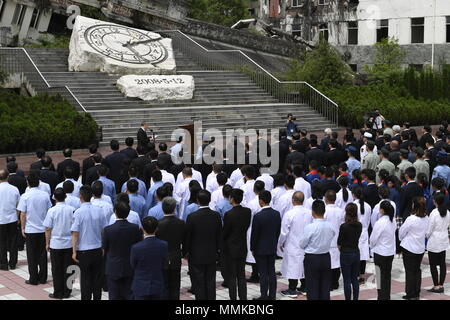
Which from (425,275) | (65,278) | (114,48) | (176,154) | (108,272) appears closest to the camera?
(108,272)

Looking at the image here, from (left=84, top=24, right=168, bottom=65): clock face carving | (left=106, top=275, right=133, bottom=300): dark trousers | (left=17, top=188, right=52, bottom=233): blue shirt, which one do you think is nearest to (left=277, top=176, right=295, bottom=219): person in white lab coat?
(left=106, top=275, right=133, bottom=300): dark trousers

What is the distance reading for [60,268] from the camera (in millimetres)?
10359

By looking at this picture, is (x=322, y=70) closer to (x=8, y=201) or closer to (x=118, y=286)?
(x=8, y=201)

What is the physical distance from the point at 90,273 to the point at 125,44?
20872 millimetres

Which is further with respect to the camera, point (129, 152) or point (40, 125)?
point (40, 125)

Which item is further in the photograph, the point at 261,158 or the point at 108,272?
the point at 261,158

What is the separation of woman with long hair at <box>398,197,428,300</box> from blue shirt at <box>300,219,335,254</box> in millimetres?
1723

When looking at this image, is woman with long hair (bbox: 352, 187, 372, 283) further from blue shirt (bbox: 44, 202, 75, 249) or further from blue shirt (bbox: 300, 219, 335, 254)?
blue shirt (bbox: 44, 202, 75, 249)

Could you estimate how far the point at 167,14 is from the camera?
3703 cm

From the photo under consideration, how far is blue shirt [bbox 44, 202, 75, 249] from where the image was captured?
10109 millimetres

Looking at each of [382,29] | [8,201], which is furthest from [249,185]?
[382,29]

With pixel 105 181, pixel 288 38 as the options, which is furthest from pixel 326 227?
pixel 288 38

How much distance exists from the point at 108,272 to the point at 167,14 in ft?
96.7

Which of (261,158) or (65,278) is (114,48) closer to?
(261,158)
